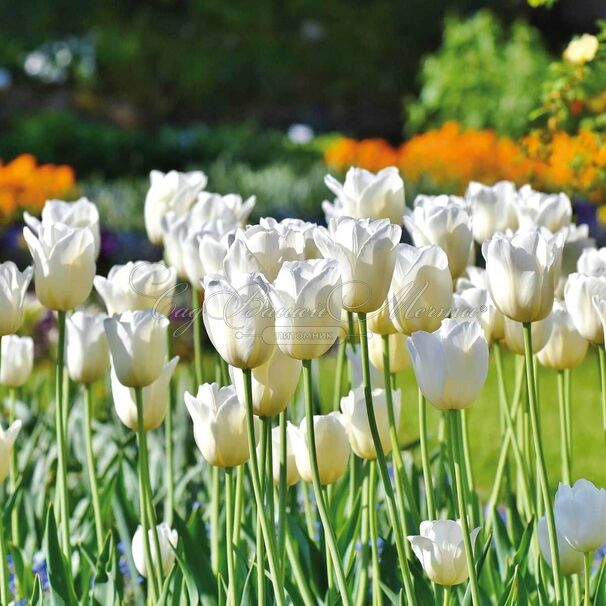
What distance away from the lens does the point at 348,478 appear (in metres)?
2.42

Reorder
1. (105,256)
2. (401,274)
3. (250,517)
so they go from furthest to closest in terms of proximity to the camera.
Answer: (105,256)
(250,517)
(401,274)

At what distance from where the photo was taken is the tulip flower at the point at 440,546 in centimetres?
157

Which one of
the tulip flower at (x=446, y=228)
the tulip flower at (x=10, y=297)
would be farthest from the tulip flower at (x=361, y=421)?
the tulip flower at (x=10, y=297)

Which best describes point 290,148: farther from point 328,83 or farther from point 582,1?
point 328,83

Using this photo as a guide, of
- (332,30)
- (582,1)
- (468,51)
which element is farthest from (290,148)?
(332,30)

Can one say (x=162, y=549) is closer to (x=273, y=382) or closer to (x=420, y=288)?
(x=273, y=382)

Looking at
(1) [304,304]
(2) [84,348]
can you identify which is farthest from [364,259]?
(2) [84,348]

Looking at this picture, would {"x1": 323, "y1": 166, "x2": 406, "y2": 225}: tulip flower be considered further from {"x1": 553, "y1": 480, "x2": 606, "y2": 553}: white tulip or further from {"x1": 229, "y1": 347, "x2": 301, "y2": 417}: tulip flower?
{"x1": 553, "y1": 480, "x2": 606, "y2": 553}: white tulip

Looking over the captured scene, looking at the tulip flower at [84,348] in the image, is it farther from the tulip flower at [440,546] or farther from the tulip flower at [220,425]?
the tulip flower at [440,546]

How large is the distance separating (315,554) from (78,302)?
0.62 m

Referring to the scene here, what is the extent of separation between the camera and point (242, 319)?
4.66 ft

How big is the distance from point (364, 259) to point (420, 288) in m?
0.16

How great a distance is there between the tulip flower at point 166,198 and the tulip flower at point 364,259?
95 cm

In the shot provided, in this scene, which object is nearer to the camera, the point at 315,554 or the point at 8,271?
the point at 8,271
